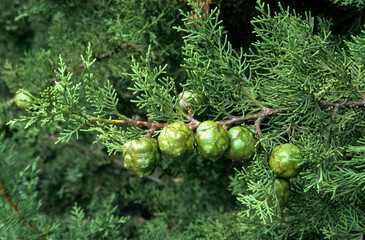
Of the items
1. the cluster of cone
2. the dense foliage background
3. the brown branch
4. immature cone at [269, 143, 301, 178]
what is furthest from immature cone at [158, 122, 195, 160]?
the brown branch

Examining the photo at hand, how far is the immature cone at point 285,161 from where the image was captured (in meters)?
1.07

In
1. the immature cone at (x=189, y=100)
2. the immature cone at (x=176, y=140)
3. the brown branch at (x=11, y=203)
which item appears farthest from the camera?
the brown branch at (x=11, y=203)

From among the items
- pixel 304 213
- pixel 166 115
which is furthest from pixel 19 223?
pixel 304 213

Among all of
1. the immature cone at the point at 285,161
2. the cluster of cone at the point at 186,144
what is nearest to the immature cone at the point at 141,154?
the cluster of cone at the point at 186,144

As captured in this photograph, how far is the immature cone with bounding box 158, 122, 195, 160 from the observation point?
1058mm

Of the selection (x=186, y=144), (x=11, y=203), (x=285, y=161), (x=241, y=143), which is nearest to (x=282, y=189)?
(x=285, y=161)

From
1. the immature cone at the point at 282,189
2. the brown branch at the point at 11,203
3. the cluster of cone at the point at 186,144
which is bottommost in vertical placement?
the brown branch at the point at 11,203

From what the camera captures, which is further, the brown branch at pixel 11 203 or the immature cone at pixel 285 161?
the brown branch at pixel 11 203

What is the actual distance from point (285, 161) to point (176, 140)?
374mm

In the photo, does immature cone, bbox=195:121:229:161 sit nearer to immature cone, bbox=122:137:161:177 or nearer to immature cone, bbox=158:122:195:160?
immature cone, bbox=158:122:195:160

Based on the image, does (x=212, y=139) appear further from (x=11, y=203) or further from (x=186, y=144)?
(x=11, y=203)

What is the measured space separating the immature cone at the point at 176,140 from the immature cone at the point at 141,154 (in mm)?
37

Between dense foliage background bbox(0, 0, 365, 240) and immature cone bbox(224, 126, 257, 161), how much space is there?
48 millimetres

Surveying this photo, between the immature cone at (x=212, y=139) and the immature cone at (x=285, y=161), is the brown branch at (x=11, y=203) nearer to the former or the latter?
the immature cone at (x=212, y=139)
